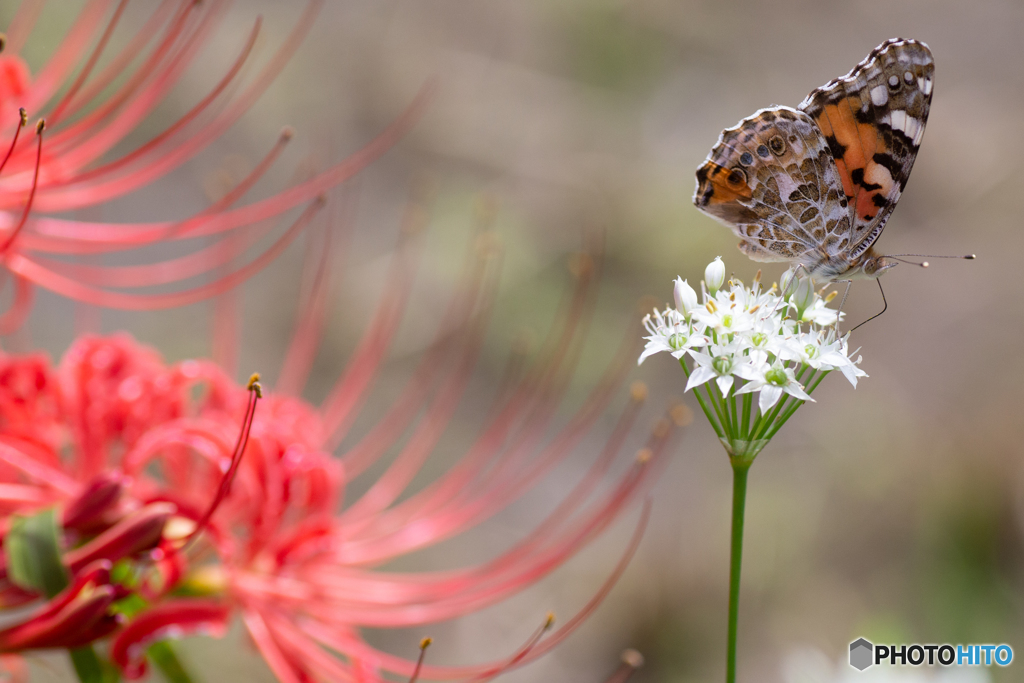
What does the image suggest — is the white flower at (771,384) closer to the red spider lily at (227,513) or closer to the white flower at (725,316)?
the white flower at (725,316)

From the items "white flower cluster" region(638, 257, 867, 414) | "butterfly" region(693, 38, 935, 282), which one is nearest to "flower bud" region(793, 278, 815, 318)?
"white flower cluster" region(638, 257, 867, 414)

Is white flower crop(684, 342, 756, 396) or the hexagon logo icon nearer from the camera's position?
white flower crop(684, 342, 756, 396)

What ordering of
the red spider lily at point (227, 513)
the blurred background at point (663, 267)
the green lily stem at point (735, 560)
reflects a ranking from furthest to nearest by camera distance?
the blurred background at point (663, 267)
the red spider lily at point (227, 513)
the green lily stem at point (735, 560)

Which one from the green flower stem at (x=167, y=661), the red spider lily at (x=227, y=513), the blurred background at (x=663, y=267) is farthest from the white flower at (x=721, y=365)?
the blurred background at (x=663, y=267)

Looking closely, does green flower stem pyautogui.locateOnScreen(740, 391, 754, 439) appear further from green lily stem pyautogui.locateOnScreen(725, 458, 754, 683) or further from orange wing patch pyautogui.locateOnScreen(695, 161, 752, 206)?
orange wing patch pyautogui.locateOnScreen(695, 161, 752, 206)

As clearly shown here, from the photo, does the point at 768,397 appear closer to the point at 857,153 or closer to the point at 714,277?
the point at 714,277

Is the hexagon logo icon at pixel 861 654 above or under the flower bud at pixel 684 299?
under

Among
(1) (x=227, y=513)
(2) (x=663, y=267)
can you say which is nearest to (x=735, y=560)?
(1) (x=227, y=513)

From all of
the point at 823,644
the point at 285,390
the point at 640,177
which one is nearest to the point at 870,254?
the point at 285,390
